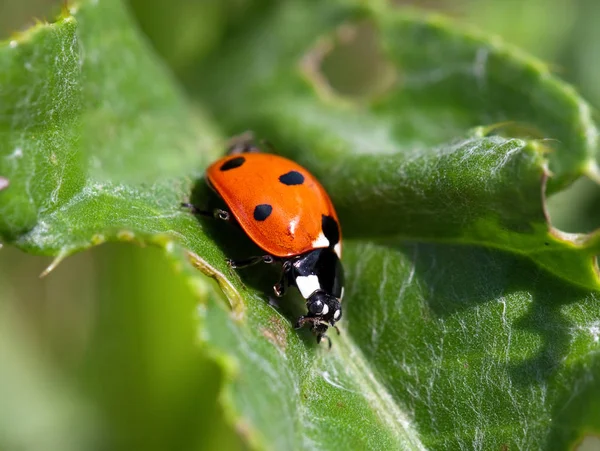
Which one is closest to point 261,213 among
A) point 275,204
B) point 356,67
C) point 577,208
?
point 275,204

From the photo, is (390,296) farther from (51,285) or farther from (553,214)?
(51,285)

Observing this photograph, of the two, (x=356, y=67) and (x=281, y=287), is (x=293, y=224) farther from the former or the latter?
(x=356, y=67)

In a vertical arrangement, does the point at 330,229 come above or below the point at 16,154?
below

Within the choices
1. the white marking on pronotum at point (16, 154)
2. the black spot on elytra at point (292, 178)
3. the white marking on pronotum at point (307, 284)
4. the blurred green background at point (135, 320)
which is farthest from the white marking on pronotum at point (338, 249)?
the white marking on pronotum at point (16, 154)

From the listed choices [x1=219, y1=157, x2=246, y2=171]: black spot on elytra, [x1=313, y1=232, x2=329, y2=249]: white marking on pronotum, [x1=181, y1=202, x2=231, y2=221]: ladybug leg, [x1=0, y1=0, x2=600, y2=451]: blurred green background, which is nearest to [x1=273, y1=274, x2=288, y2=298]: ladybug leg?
[x1=313, y1=232, x2=329, y2=249]: white marking on pronotum

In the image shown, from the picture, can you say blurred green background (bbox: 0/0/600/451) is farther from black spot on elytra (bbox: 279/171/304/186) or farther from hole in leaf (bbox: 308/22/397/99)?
black spot on elytra (bbox: 279/171/304/186)

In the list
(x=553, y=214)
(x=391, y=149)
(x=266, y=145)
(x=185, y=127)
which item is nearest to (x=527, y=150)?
(x=391, y=149)

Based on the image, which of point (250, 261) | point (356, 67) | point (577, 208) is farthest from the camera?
point (356, 67)
